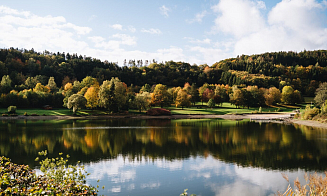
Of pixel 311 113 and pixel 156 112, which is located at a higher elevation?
pixel 311 113

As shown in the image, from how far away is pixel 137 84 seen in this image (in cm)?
13138

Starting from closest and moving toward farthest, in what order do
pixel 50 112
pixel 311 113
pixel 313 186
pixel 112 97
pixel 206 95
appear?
pixel 313 186 < pixel 311 113 < pixel 50 112 < pixel 112 97 < pixel 206 95

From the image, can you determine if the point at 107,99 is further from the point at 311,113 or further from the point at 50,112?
the point at 311,113

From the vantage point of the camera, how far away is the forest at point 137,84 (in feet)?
252

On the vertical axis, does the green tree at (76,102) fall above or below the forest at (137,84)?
below

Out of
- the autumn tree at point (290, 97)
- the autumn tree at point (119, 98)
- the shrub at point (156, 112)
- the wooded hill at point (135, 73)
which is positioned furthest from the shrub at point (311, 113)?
the wooded hill at point (135, 73)

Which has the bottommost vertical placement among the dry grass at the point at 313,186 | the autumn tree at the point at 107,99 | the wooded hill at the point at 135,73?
the dry grass at the point at 313,186

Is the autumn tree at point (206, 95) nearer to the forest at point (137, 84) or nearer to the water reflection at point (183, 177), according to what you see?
the forest at point (137, 84)

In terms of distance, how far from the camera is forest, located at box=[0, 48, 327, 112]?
252 feet

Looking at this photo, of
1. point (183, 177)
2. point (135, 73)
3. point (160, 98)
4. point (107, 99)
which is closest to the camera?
point (183, 177)

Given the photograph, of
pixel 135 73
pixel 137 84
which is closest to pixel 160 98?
pixel 137 84

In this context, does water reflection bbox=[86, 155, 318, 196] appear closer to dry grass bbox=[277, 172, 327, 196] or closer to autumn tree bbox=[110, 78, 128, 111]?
dry grass bbox=[277, 172, 327, 196]

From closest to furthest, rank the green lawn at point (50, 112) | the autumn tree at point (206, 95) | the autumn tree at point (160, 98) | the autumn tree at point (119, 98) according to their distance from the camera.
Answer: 1. the green lawn at point (50, 112)
2. the autumn tree at point (119, 98)
3. the autumn tree at point (160, 98)
4. the autumn tree at point (206, 95)

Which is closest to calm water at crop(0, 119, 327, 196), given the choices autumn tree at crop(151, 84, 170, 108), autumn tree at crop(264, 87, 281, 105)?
autumn tree at crop(151, 84, 170, 108)
